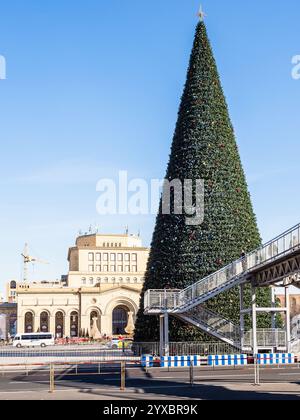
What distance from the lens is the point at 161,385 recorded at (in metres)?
29.6

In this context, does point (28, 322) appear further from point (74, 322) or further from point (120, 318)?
point (120, 318)

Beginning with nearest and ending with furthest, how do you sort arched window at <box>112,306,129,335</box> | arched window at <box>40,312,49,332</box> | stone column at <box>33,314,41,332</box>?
stone column at <box>33,314,41,332</box> → arched window at <box>112,306,129,335</box> → arched window at <box>40,312,49,332</box>

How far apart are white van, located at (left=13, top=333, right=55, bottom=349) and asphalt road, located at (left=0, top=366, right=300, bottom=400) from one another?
1861 inches

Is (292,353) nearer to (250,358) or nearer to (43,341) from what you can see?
(250,358)

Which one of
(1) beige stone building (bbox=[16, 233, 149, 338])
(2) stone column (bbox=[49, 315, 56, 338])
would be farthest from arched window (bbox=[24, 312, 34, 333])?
(2) stone column (bbox=[49, 315, 56, 338])

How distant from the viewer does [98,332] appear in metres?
105

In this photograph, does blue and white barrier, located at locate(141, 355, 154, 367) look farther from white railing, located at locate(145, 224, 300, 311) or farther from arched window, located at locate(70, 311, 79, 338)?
arched window, located at locate(70, 311, 79, 338)

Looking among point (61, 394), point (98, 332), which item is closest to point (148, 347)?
point (61, 394)

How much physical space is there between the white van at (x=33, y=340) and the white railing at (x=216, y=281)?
42218mm

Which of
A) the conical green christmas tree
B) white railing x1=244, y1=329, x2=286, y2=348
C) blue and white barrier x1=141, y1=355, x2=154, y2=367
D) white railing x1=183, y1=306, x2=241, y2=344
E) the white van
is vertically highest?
the conical green christmas tree

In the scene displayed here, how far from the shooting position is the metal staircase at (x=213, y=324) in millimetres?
45031

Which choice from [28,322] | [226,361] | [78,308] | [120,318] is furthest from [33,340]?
[226,361]

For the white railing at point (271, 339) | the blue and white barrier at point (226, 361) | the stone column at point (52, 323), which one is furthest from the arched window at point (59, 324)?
the blue and white barrier at point (226, 361)

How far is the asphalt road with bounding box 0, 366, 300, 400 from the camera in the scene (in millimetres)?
24859
